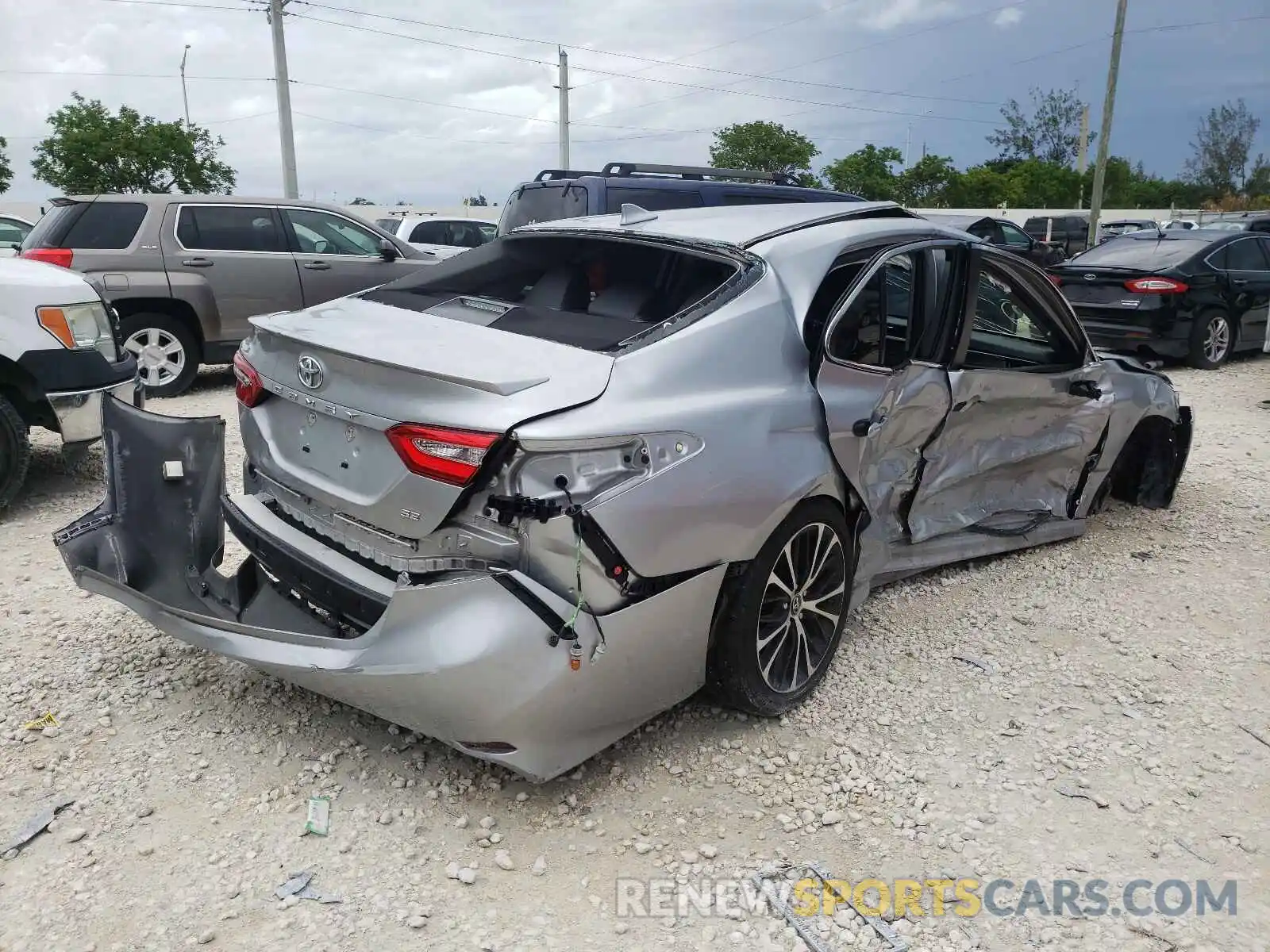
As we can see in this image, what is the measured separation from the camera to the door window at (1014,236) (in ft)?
54.8

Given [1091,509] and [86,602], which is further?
[1091,509]

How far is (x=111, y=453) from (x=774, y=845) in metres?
2.51

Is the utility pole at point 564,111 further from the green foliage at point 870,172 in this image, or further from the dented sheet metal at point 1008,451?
the dented sheet metal at point 1008,451

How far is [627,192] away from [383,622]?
20.6 ft

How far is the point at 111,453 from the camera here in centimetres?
333

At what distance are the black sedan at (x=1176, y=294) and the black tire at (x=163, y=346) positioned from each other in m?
8.56

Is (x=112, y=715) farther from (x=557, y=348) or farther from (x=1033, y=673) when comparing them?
(x=1033, y=673)

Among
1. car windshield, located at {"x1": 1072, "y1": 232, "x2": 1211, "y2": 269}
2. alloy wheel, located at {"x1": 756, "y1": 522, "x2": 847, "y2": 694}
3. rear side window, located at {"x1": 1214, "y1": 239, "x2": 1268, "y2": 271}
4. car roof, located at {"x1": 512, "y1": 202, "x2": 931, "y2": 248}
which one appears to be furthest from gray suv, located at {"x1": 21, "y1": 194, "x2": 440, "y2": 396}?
rear side window, located at {"x1": 1214, "y1": 239, "x2": 1268, "y2": 271}

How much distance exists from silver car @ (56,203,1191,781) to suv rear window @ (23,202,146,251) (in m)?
5.99

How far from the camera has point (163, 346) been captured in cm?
857

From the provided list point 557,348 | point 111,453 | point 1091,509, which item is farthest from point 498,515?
point 1091,509

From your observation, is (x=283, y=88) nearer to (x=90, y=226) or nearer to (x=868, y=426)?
(x=90, y=226)

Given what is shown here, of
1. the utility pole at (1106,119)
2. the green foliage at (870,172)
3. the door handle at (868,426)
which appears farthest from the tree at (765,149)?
the door handle at (868,426)

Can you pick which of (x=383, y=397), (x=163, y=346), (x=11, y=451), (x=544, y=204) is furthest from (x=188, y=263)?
(x=383, y=397)
